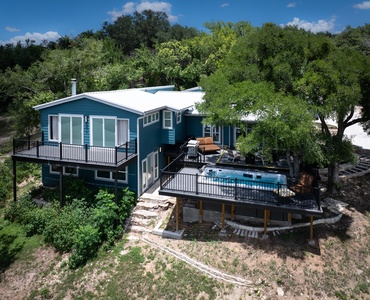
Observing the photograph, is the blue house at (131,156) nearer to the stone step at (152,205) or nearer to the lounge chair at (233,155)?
the stone step at (152,205)

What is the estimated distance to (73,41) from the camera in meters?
42.5

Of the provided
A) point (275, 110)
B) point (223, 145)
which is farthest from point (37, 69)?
point (275, 110)

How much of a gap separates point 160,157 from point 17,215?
8.22 meters

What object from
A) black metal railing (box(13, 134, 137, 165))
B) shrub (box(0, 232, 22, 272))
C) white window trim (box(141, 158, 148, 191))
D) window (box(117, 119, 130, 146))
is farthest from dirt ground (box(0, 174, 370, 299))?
window (box(117, 119, 130, 146))

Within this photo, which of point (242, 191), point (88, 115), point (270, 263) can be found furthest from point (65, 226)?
point (270, 263)

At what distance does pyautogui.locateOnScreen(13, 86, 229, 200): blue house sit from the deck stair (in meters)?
0.70

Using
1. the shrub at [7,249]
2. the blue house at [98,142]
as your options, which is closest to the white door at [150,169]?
the blue house at [98,142]

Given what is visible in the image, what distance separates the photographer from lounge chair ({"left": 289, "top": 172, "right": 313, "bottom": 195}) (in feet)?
41.8

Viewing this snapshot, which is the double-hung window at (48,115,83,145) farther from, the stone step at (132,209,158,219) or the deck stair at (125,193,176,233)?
the stone step at (132,209,158,219)

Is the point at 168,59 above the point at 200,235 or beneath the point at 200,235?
above

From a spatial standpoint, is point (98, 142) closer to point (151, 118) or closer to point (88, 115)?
point (88, 115)

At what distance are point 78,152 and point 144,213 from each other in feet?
15.3

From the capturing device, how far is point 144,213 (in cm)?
1515

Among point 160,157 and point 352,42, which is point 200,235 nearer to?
point 160,157
